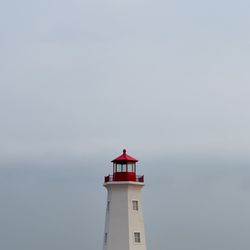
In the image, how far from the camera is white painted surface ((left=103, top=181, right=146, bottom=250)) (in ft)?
188

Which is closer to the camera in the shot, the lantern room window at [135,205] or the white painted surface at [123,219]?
the white painted surface at [123,219]

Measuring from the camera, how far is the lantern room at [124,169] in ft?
190

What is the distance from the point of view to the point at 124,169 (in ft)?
192

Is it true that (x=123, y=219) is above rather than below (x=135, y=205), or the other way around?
below

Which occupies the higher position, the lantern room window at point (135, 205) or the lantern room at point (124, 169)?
the lantern room at point (124, 169)

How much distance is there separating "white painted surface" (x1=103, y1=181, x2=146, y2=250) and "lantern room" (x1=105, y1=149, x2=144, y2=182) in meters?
0.38

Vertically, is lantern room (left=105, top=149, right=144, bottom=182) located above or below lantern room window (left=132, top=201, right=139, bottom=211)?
above

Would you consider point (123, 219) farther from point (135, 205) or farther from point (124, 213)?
point (135, 205)

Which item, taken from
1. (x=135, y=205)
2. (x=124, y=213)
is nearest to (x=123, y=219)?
(x=124, y=213)

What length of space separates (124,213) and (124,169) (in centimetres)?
271

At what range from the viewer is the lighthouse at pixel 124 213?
57312mm

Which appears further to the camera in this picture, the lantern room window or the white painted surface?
the lantern room window

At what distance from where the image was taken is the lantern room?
5794cm

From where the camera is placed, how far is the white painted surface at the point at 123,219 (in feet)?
188
